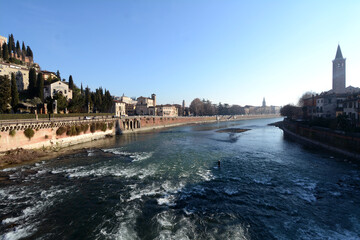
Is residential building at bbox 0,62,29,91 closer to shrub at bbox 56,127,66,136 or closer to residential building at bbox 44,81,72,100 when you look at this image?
residential building at bbox 44,81,72,100

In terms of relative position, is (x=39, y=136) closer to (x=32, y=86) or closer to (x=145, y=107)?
(x=32, y=86)

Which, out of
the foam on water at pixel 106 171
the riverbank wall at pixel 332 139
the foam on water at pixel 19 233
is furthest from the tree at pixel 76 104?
the riverbank wall at pixel 332 139

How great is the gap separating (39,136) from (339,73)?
293 ft

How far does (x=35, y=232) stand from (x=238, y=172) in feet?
55.6

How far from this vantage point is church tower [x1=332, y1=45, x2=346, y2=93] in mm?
64562

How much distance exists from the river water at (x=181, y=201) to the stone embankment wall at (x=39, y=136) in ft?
27.2

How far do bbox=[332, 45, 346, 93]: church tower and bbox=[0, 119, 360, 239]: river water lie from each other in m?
57.3

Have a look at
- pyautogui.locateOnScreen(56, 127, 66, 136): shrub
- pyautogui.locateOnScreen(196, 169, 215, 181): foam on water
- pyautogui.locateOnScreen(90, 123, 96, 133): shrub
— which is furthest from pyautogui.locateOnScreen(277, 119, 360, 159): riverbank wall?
pyautogui.locateOnScreen(90, 123, 96, 133): shrub

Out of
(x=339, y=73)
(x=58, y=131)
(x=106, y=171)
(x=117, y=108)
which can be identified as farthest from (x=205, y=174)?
(x=117, y=108)

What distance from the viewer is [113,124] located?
53.4m

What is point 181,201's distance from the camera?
13211mm

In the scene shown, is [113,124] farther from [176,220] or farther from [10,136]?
[176,220]

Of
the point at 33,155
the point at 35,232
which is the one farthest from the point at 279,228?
the point at 33,155

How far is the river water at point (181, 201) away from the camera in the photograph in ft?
33.1
